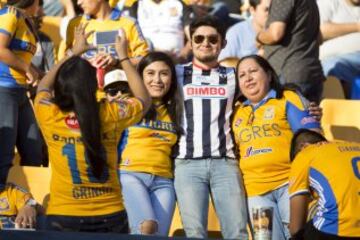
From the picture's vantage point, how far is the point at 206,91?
24.7 feet

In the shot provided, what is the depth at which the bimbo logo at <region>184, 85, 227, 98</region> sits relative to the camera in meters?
7.52

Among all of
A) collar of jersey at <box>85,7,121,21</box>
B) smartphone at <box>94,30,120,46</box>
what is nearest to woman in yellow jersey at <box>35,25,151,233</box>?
smartphone at <box>94,30,120,46</box>

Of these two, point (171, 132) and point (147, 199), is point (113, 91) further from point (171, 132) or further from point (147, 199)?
point (147, 199)

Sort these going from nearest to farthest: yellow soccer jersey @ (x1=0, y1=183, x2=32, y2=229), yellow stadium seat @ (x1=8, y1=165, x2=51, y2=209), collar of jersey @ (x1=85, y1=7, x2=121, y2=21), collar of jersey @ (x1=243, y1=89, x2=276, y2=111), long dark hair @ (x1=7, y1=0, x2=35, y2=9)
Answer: yellow soccer jersey @ (x1=0, y1=183, x2=32, y2=229) → collar of jersey @ (x1=243, y1=89, x2=276, y2=111) → long dark hair @ (x1=7, y1=0, x2=35, y2=9) → yellow stadium seat @ (x1=8, y1=165, x2=51, y2=209) → collar of jersey @ (x1=85, y1=7, x2=121, y2=21)

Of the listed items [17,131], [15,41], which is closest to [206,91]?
Result: [15,41]

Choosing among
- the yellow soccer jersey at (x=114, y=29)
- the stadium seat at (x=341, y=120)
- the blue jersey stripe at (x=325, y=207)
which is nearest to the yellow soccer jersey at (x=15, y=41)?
the yellow soccer jersey at (x=114, y=29)

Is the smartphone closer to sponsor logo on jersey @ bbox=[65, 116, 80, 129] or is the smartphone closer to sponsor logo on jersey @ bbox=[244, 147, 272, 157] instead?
sponsor logo on jersey @ bbox=[244, 147, 272, 157]

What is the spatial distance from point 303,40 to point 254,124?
148cm

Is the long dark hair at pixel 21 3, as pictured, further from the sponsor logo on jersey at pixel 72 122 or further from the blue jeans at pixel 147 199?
the sponsor logo on jersey at pixel 72 122

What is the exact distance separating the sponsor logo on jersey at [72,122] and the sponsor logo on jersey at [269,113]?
5.60 feet

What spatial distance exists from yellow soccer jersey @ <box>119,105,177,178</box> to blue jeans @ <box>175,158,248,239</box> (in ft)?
0.40

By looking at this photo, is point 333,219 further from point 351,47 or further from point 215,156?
point 351,47

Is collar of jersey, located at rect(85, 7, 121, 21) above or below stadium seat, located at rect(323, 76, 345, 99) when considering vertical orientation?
above

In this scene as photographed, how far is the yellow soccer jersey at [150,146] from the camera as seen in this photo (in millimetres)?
7398
